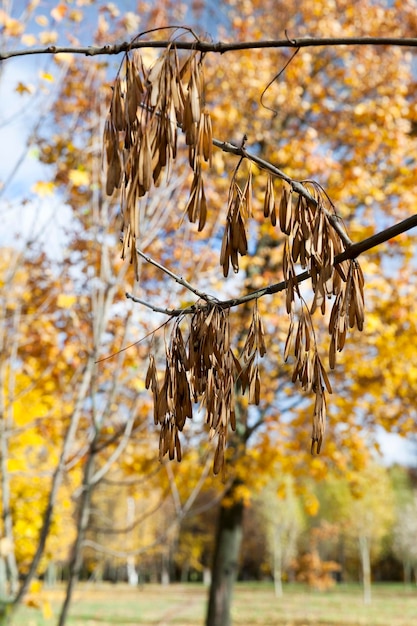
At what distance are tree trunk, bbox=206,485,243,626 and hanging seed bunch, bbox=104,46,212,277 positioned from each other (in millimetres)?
8743

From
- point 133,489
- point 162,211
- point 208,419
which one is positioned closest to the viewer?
point 208,419

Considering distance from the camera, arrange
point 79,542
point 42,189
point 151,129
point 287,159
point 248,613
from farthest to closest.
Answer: point 248,613 < point 287,159 < point 42,189 < point 79,542 < point 151,129

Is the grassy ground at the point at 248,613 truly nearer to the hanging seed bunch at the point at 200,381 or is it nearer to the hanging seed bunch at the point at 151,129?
the hanging seed bunch at the point at 200,381

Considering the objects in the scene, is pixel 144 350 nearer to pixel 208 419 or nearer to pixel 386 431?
pixel 386 431

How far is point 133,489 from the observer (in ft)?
26.5

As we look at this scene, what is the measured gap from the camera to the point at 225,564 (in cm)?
989

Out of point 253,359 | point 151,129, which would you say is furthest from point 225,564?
point 151,129

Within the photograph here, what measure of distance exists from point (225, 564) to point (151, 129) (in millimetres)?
9839

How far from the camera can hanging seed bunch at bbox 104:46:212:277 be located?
116cm

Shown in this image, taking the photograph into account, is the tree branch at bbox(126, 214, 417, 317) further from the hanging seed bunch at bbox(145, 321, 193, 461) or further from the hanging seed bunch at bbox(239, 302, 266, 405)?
the hanging seed bunch at bbox(145, 321, 193, 461)

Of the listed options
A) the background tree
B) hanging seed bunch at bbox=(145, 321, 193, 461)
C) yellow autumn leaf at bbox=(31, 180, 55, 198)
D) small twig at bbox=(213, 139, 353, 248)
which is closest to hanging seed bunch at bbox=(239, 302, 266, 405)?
hanging seed bunch at bbox=(145, 321, 193, 461)

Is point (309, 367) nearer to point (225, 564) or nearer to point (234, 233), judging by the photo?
point (234, 233)

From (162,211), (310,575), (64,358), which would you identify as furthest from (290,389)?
(310,575)

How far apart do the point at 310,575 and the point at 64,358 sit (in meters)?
31.8
